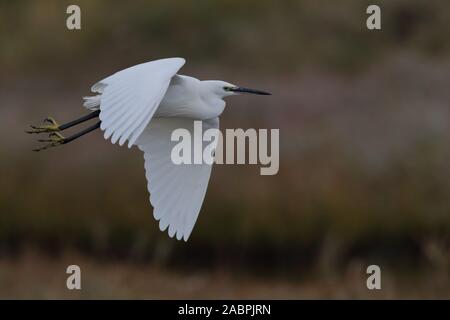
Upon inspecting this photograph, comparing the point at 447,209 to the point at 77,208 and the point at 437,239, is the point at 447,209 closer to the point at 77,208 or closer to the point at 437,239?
the point at 437,239

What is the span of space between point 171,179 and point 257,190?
3.45 meters

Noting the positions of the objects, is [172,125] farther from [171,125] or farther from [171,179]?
[171,179]

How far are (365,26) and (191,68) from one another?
1.46 meters

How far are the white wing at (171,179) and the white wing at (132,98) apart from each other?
625 millimetres

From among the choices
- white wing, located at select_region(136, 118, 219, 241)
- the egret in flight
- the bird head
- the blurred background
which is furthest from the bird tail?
the blurred background

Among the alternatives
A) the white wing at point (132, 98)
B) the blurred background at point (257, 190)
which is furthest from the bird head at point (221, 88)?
the blurred background at point (257, 190)

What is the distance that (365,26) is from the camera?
11.3m

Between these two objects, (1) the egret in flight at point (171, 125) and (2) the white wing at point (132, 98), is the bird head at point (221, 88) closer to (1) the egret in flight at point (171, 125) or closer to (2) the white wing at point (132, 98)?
(1) the egret in flight at point (171, 125)

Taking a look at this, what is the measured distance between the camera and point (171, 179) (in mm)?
6215

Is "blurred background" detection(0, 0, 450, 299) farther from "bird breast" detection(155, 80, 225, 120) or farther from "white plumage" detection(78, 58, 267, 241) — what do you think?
"bird breast" detection(155, 80, 225, 120)

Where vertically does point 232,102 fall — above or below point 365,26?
below

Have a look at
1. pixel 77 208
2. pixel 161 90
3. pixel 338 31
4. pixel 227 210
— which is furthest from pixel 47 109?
pixel 161 90

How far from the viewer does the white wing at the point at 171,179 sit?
6.06m

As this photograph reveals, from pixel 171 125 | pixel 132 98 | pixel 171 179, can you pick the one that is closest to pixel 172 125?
pixel 171 125
